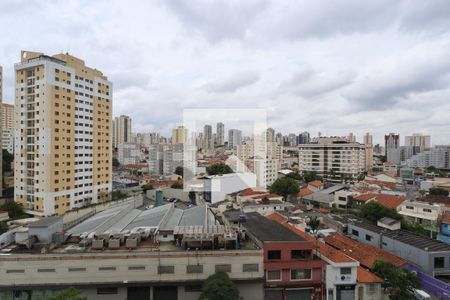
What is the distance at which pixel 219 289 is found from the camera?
5.06 metres

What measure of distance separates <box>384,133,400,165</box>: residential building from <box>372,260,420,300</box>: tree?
41711 millimetres

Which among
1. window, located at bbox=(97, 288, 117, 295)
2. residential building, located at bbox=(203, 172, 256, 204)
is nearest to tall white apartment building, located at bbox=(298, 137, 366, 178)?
residential building, located at bbox=(203, 172, 256, 204)

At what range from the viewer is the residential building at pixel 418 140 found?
46125 millimetres

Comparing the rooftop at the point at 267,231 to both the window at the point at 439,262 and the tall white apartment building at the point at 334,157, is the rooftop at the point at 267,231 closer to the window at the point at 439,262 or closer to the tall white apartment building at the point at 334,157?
the window at the point at 439,262

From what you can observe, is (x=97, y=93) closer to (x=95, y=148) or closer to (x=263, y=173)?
(x=95, y=148)

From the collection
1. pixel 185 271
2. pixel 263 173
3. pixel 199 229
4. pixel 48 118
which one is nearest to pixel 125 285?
pixel 185 271

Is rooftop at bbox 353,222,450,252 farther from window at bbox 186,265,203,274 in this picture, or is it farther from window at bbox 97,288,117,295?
window at bbox 97,288,117,295

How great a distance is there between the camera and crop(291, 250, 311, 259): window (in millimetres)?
6188

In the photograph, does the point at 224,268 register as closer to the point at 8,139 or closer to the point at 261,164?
the point at 261,164

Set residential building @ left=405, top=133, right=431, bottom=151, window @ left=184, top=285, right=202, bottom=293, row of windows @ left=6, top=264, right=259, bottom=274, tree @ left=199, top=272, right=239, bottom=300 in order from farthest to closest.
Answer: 1. residential building @ left=405, top=133, right=431, bottom=151
2. window @ left=184, top=285, right=202, bottom=293
3. row of windows @ left=6, top=264, right=259, bottom=274
4. tree @ left=199, top=272, right=239, bottom=300

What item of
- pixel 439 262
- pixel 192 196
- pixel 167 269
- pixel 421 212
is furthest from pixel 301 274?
pixel 192 196

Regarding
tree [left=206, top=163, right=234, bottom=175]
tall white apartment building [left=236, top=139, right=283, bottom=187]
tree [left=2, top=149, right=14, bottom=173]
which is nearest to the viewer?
tree [left=2, top=149, right=14, bottom=173]

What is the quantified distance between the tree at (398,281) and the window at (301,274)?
1613mm

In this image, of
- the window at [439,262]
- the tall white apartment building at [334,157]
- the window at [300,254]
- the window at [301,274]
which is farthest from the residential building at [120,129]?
the window at [439,262]
